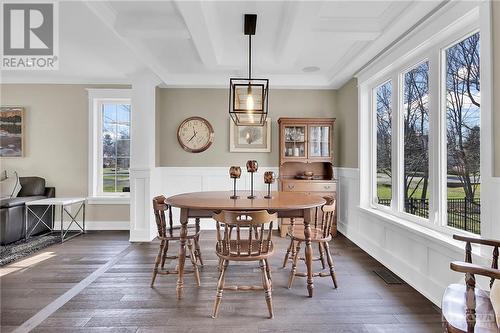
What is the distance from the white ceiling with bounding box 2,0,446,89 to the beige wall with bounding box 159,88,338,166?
0.93ft

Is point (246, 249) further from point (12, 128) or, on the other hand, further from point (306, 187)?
point (12, 128)

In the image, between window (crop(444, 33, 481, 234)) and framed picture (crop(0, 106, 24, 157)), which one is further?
framed picture (crop(0, 106, 24, 157))

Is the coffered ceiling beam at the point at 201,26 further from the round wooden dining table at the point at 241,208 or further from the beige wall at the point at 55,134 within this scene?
the beige wall at the point at 55,134

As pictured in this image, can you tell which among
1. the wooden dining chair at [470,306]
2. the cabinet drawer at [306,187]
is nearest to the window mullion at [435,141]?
the wooden dining chair at [470,306]

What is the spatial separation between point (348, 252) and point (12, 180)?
509 centimetres

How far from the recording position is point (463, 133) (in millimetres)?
2338

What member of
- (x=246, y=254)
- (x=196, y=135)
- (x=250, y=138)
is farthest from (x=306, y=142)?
(x=246, y=254)

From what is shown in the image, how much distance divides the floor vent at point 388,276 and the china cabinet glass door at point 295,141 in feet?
7.03

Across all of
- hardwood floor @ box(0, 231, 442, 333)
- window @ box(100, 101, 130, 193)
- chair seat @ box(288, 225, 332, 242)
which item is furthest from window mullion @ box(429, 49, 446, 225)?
window @ box(100, 101, 130, 193)

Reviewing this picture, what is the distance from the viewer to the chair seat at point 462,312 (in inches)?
49.2

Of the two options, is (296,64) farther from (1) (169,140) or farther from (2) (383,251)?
(2) (383,251)

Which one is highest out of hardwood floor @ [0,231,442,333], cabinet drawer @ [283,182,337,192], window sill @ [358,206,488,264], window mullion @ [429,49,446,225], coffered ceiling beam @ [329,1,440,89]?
coffered ceiling beam @ [329,1,440,89]

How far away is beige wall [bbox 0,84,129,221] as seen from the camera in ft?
15.8

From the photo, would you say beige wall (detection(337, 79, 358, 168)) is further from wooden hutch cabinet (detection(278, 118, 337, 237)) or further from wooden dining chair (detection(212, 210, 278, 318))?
wooden dining chair (detection(212, 210, 278, 318))
